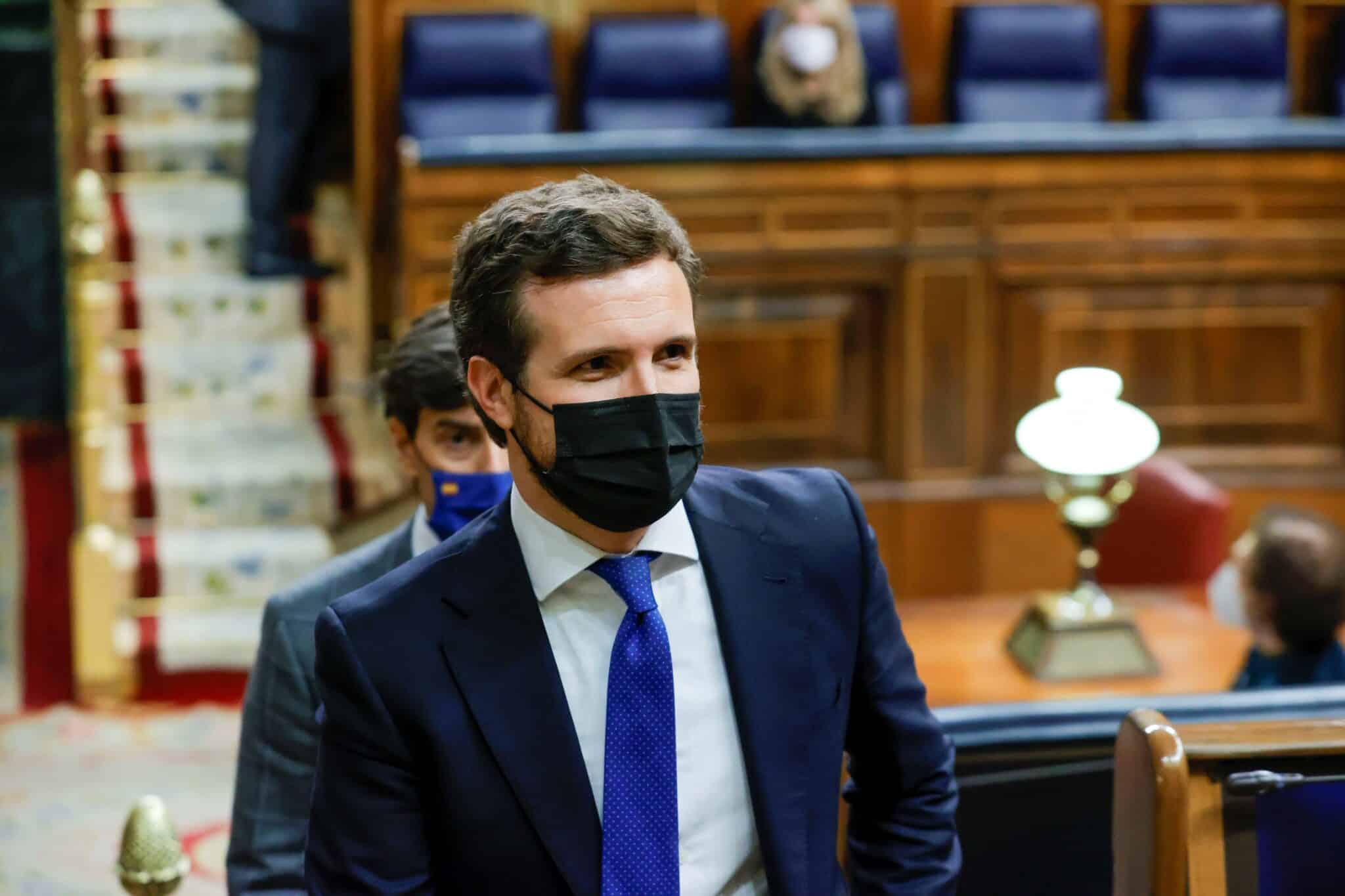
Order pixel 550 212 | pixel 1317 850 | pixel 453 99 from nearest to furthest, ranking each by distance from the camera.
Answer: pixel 550 212, pixel 1317 850, pixel 453 99

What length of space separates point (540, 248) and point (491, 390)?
143 mm

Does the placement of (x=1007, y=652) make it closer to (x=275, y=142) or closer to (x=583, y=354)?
(x=583, y=354)

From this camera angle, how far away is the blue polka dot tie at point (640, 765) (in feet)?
4.22

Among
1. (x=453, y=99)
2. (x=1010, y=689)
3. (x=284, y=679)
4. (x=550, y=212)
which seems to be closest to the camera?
(x=550, y=212)

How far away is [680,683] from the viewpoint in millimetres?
1338

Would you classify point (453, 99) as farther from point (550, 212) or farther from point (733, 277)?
point (550, 212)

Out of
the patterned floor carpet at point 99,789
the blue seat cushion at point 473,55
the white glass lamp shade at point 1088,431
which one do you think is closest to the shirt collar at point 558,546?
the white glass lamp shade at point 1088,431

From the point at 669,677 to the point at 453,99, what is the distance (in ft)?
13.9

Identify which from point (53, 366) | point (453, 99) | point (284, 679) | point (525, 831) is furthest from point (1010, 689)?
point (53, 366)

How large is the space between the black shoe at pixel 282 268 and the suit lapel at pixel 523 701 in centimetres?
399

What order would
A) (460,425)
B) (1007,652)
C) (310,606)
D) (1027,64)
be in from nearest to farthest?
(310,606)
(460,425)
(1007,652)
(1027,64)

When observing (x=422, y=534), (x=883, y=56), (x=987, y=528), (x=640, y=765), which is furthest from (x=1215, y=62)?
(x=640, y=765)

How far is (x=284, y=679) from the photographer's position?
1.68 m

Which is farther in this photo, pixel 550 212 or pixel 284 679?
pixel 284 679
